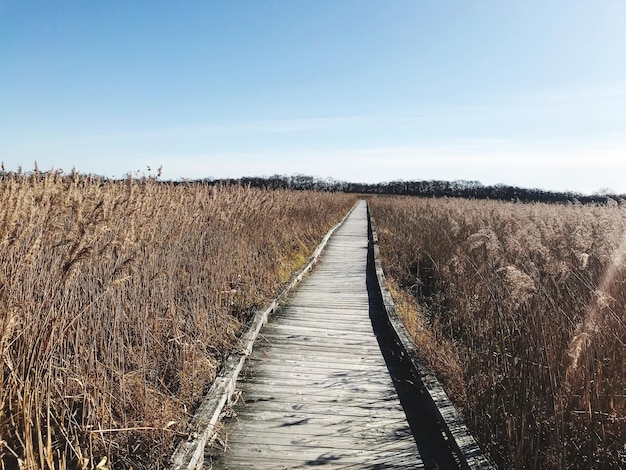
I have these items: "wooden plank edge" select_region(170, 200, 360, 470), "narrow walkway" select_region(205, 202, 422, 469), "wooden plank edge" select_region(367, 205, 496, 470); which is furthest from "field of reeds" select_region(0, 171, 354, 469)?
"wooden plank edge" select_region(367, 205, 496, 470)

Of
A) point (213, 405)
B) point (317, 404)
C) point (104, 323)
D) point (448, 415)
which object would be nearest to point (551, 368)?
point (448, 415)

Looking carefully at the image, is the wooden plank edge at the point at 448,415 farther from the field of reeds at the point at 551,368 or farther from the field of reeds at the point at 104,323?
the field of reeds at the point at 104,323

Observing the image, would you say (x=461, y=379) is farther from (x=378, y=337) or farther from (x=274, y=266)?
(x=274, y=266)

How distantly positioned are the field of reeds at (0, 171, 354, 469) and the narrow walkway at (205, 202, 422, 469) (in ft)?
1.24

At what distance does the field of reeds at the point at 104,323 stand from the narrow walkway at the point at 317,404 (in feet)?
1.24

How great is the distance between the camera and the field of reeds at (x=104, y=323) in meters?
2.33

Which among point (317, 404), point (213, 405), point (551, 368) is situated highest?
point (551, 368)

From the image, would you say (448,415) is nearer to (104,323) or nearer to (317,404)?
(317,404)

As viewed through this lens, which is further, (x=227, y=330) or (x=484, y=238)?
(x=484, y=238)

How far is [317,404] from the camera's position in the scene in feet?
12.2

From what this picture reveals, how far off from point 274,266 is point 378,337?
2973 mm

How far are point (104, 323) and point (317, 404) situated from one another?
166 centimetres

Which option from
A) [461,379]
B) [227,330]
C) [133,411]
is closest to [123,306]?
[133,411]

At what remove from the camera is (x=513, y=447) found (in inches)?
106
